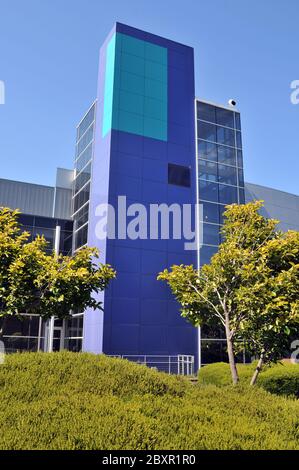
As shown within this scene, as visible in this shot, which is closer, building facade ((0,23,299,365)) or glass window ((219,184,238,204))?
building facade ((0,23,299,365))

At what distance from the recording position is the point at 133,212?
2495 centimetres

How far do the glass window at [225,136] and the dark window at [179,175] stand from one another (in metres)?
3.77

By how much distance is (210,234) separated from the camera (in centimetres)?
2672

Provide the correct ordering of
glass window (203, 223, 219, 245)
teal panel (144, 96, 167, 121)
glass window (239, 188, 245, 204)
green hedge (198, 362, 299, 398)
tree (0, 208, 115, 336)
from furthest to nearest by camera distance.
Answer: glass window (239, 188, 245, 204) → teal panel (144, 96, 167, 121) → glass window (203, 223, 219, 245) → green hedge (198, 362, 299, 398) → tree (0, 208, 115, 336)

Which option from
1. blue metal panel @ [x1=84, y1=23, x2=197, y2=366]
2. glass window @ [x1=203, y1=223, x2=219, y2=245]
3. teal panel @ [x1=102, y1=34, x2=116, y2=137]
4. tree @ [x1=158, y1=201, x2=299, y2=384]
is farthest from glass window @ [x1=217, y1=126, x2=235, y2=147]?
tree @ [x1=158, y1=201, x2=299, y2=384]

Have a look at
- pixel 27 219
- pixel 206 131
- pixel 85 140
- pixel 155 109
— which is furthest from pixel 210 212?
pixel 27 219

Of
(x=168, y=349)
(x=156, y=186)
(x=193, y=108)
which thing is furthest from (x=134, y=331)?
(x=193, y=108)

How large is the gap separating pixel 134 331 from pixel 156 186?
8.71 meters

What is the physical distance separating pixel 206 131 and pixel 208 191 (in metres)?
4.29

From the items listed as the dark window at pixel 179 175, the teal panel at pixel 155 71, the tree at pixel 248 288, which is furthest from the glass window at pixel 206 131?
the tree at pixel 248 288

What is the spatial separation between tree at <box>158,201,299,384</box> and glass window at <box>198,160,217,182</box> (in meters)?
13.7

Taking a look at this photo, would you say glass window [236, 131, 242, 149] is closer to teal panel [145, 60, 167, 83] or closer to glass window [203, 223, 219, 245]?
teal panel [145, 60, 167, 83]

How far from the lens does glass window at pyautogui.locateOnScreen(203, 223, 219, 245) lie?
87.2ft
